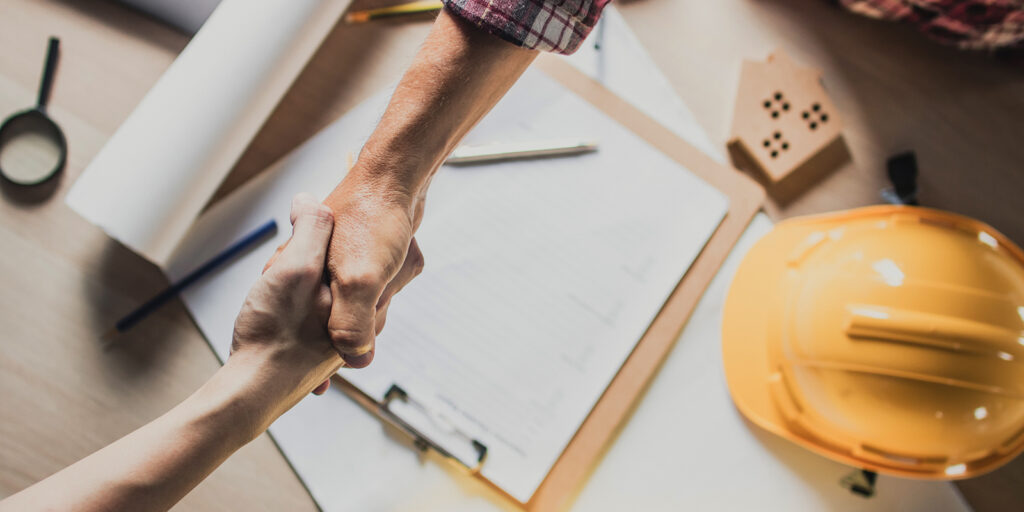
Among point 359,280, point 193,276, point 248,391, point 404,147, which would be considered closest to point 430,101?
point 404,147

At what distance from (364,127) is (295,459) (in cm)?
36

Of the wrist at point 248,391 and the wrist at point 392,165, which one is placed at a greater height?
the wrist at point 392,165

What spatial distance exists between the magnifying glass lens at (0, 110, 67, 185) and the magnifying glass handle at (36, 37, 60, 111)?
12 mm

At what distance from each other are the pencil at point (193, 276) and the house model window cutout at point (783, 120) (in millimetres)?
524

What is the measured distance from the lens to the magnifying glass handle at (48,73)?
0.62 m

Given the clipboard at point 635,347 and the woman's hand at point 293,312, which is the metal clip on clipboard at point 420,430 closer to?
the clipboard at point 635,347

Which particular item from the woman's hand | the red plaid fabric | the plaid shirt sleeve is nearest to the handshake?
the woman's hand

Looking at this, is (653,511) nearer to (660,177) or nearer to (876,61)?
(660,177)

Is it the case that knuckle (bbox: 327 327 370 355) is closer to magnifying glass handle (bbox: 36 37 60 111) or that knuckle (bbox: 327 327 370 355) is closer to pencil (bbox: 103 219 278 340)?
pencil (bbox: 103 219 278 340)

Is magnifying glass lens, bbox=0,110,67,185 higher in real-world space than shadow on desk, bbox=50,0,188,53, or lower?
lower

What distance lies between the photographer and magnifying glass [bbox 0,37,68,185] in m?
0.62

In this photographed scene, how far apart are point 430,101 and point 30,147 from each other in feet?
1.61

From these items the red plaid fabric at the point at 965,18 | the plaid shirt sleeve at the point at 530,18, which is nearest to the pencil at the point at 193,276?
the plaid shirt sleeve at the point at 530,18

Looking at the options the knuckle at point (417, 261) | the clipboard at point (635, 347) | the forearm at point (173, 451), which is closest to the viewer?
the forearm at point (173, 451)
